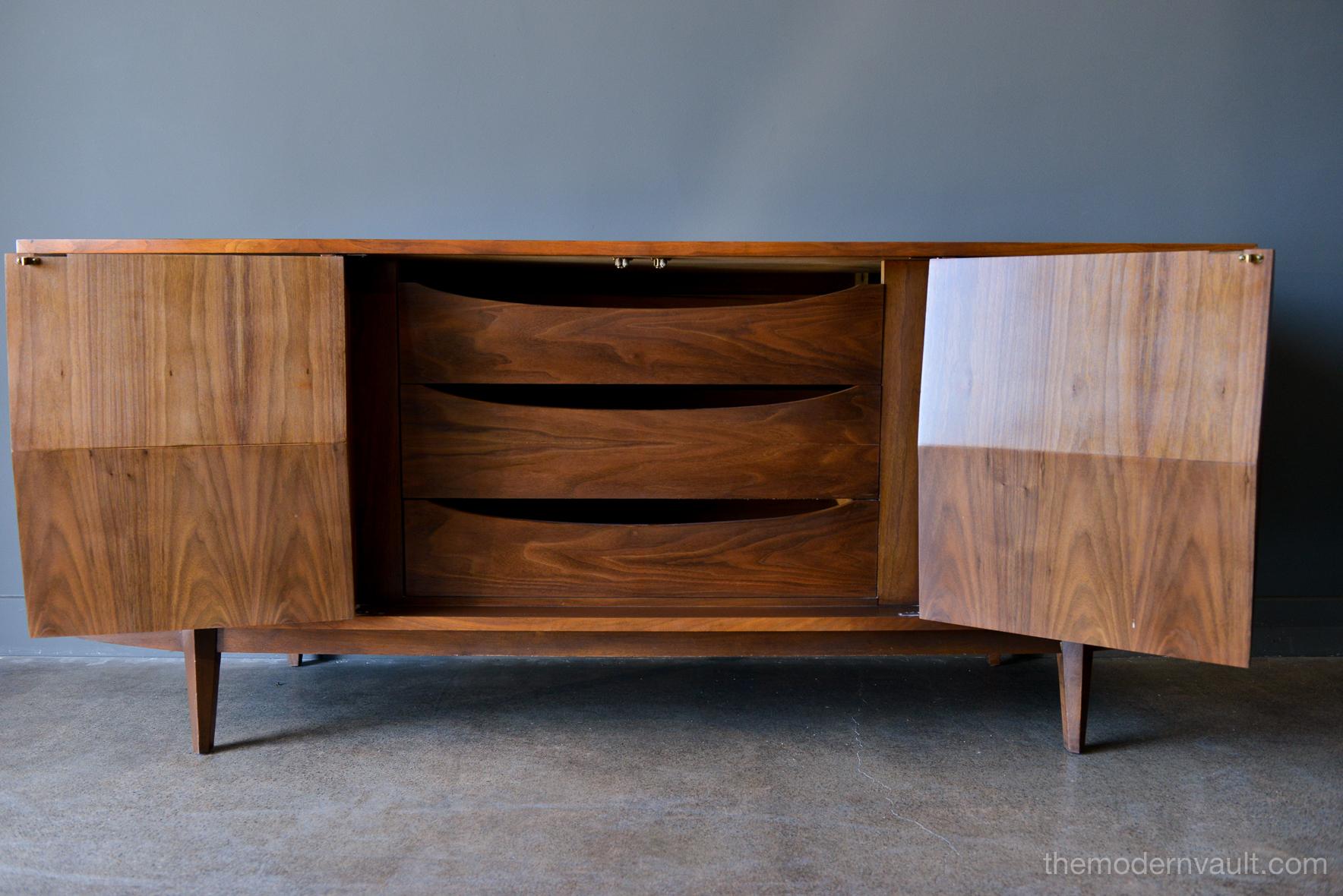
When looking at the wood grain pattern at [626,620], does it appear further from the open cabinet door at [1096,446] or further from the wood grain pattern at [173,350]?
the wood grain pattern at [173,350]

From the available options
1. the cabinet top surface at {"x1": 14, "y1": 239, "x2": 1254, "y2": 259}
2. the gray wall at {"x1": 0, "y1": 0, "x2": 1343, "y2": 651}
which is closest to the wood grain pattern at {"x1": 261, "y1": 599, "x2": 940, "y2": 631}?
the cabinet top surface at {"x1": 14, "y1": 239, "x2": 1254, "y2": 259}

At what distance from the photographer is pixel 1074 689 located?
3.20 ft

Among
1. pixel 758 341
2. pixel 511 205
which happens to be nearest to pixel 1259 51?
pixel 758 341

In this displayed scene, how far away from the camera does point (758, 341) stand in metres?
0.97

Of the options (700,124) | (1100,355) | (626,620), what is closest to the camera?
(1100,355)

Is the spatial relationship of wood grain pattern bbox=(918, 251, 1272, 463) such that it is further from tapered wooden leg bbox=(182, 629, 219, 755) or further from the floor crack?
tapered wooden leg bbox=(182, 629, 219, 755)

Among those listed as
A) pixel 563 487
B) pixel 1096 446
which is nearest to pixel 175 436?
pixel 563 487

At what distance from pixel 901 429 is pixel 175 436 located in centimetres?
76

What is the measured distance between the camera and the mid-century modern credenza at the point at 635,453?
83cm

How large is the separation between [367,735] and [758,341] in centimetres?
65

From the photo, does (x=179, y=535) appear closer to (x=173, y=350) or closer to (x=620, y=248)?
(x=173, y=350)

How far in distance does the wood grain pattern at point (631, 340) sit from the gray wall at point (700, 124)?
15.5 inches

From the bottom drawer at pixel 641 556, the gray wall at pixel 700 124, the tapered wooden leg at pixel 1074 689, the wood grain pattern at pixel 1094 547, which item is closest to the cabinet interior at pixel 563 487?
the bottom drawer at pixel 641 556

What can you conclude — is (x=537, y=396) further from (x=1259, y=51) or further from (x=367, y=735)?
(x=1259, y=51)
